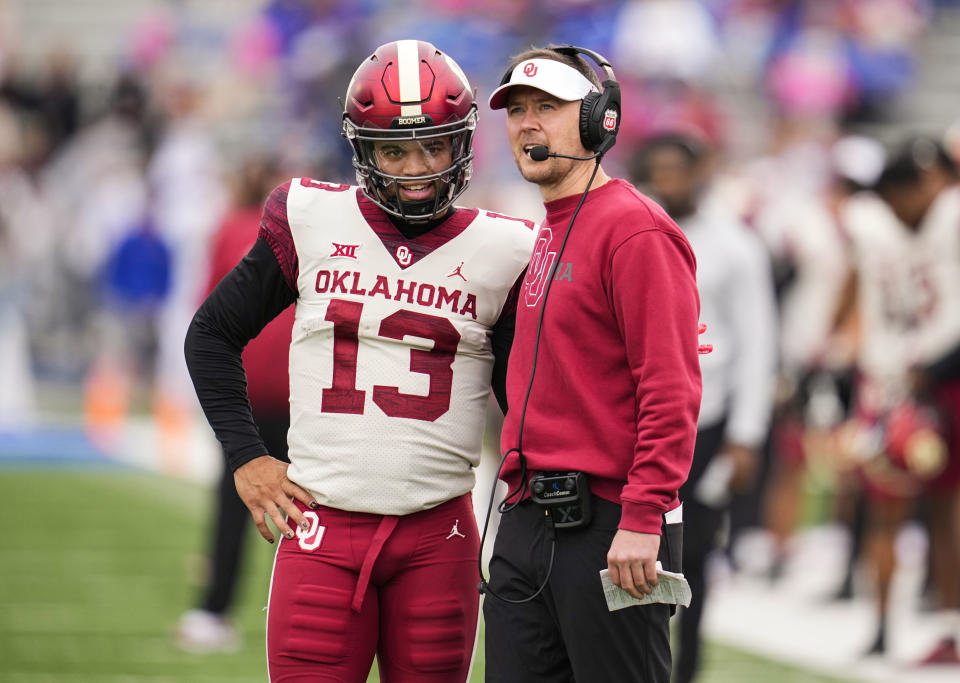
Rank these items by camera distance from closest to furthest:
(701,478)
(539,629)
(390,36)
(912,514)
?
(539,629) → (701,478) → (912,514) → (390,36)

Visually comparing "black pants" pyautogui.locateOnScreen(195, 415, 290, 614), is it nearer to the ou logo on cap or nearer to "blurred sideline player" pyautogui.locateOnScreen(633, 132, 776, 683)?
"blurred sideline player" pyautogui.locateOnScreen(633, 132, 776, 683)

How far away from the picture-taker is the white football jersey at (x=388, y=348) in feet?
12.2

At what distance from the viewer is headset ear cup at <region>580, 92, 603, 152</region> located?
11.8 feet

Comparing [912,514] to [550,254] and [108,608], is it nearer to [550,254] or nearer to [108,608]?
[108,608]

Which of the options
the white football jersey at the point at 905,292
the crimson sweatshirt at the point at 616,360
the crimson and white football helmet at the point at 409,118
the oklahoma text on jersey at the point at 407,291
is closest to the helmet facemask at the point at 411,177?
the crimson and white football helmet at the point at 409,118

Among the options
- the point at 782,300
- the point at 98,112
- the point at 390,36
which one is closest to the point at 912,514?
the point at 782,300

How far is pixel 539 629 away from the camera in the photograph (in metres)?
3.56

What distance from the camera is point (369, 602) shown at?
3.72m

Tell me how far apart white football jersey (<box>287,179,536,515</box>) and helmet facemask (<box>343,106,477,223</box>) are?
7cm

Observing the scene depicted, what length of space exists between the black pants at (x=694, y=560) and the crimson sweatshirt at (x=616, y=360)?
2042mm

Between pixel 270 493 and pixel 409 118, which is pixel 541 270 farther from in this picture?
pixel 270 493

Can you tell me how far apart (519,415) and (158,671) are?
11.3 ft

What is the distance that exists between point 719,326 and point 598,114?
2561 mm

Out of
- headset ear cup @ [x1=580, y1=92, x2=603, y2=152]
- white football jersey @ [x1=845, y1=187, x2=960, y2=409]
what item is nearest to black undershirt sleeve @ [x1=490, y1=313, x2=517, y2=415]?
headset ear cup @ [x1=580, y1=92, x2=603, y2=152]
